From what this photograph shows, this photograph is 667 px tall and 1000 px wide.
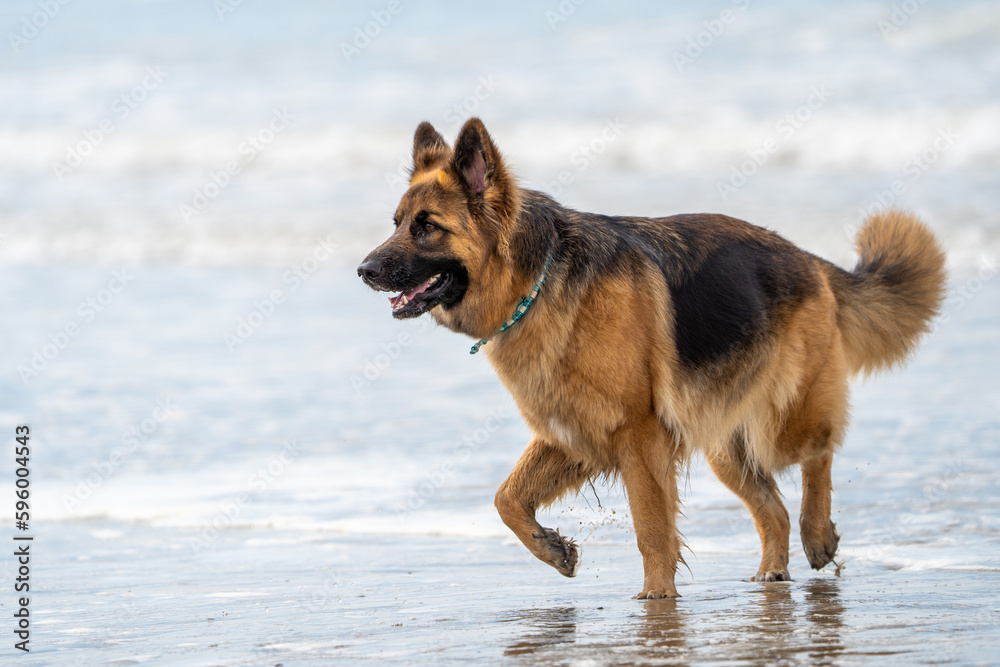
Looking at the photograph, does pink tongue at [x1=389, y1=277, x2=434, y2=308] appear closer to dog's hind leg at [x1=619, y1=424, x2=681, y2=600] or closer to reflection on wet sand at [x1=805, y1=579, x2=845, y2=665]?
dog's hind leg at [x1=619, y1=424, x2=681, y2=600]

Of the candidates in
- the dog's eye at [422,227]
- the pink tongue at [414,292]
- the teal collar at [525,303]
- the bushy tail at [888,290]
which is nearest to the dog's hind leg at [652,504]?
the teal collar at [525,303]

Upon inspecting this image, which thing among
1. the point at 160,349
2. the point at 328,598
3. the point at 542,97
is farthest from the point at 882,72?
the point at 328,598

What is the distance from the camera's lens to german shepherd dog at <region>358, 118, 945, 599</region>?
4.63 m

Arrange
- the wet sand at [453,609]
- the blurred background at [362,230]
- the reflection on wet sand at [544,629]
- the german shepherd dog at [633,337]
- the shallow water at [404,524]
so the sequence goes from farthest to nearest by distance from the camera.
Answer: the blurred background at [362,230] → the german shepherd dog at [633,337] → the shallow water at [404,524] → the reflection on wet sand at [544,629] → the wet sand at [453,609]

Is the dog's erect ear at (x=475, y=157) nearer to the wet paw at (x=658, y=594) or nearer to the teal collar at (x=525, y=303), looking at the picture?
the teal collar at (x=525, y=303)

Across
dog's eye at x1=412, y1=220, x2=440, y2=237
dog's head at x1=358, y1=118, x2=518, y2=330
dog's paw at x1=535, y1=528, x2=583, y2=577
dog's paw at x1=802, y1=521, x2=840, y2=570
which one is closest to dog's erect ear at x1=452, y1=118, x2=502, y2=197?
dog's head at x1=358, y1=118, x2=518, y2=330

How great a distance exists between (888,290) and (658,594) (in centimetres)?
227

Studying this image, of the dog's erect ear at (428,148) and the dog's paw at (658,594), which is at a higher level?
the dog's erect ear at (428,148)

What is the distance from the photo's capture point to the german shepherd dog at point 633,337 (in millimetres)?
4633

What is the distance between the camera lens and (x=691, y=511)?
6.30 m

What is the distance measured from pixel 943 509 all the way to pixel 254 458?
14.2 feet

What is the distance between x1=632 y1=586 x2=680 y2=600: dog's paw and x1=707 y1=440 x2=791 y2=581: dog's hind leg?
0.83 metres

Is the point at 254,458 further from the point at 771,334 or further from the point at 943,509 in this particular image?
the point at 943,509

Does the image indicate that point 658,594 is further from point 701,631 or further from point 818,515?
point 818,515
